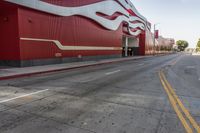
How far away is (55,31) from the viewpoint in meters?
18.9

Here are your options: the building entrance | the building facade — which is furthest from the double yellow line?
the building entrance

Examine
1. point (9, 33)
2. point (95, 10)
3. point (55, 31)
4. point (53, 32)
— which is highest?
point (95, 10)

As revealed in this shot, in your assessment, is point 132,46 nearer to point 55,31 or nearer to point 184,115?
point 55,31

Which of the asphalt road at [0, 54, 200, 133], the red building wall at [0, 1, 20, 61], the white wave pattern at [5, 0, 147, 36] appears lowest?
the asphalt road at [0, 54, 200, 133]

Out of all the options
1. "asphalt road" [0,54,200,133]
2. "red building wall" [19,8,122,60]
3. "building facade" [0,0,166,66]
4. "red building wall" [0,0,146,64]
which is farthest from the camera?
"red building wall" [19,8,122,60]

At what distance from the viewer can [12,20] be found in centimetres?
1514

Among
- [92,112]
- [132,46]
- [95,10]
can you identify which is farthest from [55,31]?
[132,46]

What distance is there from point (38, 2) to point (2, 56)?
6.27 meters

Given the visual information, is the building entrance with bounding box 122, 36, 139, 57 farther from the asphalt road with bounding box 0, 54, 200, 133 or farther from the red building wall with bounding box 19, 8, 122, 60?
the asphalt road with bounding box 0, 54, 200, 133

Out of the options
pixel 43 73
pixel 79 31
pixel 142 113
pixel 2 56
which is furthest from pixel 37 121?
pixel 79 31

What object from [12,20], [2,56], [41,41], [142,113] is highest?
[12,20]

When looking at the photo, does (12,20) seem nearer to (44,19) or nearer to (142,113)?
(44,19)

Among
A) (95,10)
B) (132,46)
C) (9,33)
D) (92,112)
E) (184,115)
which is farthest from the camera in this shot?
(132,46)

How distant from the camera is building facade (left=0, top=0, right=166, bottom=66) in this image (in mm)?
15211
